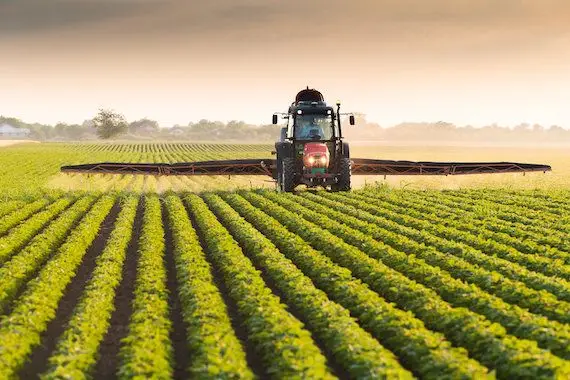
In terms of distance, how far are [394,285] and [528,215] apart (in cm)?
1078

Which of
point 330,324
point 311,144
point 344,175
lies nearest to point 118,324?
point 330,324

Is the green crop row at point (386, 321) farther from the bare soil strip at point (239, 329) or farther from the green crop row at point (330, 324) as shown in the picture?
the bare soil strip at point (239, 329)

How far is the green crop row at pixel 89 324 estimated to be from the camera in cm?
Answer: 766

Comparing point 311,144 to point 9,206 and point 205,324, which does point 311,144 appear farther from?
point 205,324

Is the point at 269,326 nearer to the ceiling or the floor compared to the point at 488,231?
nearer to the floor

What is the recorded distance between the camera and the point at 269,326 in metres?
8.84

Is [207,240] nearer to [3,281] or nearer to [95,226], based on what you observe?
[95,226]

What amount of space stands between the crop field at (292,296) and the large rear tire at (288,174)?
4.67 metres

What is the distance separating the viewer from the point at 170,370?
306 inches

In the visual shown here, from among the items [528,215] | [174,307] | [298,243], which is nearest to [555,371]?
[174,307]

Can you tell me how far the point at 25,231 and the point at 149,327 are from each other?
982 centimetres

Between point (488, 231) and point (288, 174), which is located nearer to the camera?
point (488, 231)

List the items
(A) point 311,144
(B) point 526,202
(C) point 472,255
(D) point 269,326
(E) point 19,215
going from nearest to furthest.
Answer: (D) point 269,326 → (C) point 472,255 → (E) point 19,215 → (B) point 526,202 → (A) point 311,144

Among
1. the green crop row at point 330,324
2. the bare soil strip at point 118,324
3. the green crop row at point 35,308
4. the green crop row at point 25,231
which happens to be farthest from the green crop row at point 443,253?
the green crop row at point 25,231
